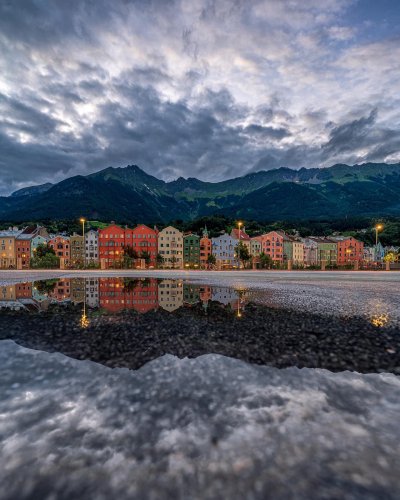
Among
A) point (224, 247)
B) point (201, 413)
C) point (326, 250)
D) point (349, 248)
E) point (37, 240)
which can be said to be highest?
point (37, 240)

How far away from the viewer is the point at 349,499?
10.4 feet

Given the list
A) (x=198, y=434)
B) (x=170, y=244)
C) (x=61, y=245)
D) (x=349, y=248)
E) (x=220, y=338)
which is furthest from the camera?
(x=349, y=248)

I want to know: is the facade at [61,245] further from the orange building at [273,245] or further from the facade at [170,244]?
the orange building at [273,245]

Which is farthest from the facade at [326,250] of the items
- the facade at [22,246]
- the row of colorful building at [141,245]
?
the facade at [22,246]

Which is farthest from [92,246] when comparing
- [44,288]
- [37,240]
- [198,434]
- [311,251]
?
[198,434]

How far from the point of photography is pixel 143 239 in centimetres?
13062

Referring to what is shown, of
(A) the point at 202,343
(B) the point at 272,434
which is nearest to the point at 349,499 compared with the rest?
(B) the point at 272,434

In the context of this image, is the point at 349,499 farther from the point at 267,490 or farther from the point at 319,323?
the point at 319,323

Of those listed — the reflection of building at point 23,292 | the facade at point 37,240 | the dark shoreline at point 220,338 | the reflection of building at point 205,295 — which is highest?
the facade at point 37,240

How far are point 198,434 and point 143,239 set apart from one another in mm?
129082

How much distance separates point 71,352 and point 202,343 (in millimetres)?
3798

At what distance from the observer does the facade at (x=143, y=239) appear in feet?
426

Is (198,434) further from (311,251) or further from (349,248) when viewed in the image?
(349,248)

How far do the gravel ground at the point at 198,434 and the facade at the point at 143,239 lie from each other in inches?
4906
